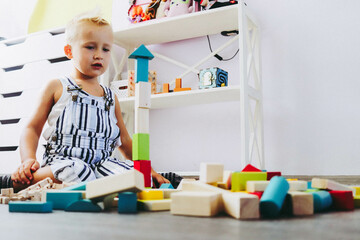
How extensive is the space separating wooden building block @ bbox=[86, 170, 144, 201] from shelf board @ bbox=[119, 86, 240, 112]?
103 cm

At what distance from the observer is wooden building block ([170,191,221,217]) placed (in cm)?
46

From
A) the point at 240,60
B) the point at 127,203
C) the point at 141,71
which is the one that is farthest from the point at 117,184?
the point at 240,60

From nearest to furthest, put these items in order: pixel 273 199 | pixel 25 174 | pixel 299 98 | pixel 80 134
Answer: pixel 273 199
pixel 25 174
pixel 80 134
pixel 299 98

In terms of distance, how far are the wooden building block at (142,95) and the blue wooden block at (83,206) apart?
0.20m

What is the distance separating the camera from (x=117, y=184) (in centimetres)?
49

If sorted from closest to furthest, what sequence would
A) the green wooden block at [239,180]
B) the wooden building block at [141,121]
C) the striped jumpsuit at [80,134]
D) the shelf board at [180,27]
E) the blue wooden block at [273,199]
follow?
the blue wooden block at [273,199] → the green wooden block at [239,180] → the wooden building block at [141,121] → the striped jumpsuit at [80,134] → the shelf board at [180,27]

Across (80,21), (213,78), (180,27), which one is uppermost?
(180,27)

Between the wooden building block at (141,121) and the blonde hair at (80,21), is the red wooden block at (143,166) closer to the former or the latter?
the wooden building block at (141,121)

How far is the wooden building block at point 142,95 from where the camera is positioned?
2.21 ft

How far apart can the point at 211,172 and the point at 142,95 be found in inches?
7.8

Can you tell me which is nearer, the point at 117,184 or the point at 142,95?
the point at 117,184

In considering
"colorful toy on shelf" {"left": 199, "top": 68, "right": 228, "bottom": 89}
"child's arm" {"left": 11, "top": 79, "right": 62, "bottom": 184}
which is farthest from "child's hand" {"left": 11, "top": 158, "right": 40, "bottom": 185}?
"colorful toy on shelf" {"left": 199, "top": 68, "right": 228, "bottom": 89}

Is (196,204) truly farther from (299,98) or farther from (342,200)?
(299,98)

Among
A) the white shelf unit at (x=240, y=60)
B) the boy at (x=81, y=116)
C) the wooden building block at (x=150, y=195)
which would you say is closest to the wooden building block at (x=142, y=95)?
the wooden building block at (x=150, y=195)
